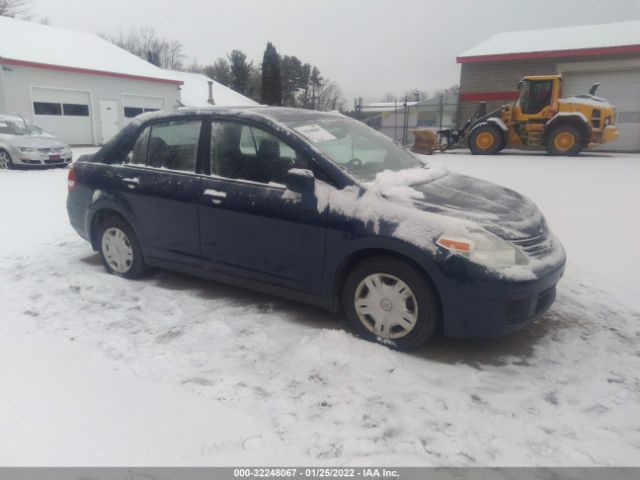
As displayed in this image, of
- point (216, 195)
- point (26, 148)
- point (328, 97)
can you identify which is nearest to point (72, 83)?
point (26, 148)

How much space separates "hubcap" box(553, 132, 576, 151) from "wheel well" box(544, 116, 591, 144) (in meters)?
0.29

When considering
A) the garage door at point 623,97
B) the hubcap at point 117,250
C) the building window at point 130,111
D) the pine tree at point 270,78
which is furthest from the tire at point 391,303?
the pine tree at point 270,78

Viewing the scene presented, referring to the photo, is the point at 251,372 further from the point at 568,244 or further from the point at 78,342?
the point at 568,244

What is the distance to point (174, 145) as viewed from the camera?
411cm

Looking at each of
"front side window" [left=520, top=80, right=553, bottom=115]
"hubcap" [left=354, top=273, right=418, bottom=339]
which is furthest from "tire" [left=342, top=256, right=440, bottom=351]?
"front side window" [left=520, top=80, right=553, bottom=115]

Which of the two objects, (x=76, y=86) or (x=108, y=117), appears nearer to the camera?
(x=76, y=86)

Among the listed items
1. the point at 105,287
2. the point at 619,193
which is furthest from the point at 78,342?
the point at 619,193

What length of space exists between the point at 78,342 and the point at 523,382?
9.66 feet

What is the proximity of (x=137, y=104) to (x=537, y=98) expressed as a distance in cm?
1823

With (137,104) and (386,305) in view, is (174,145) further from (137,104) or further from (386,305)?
(137,104)

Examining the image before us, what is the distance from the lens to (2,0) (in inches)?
1511

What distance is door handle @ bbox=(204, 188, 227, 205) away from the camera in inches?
146

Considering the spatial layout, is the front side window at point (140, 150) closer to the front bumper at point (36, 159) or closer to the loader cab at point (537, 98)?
the front bumper at point (36, 159)

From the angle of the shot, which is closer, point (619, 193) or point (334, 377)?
point (334, 377)
